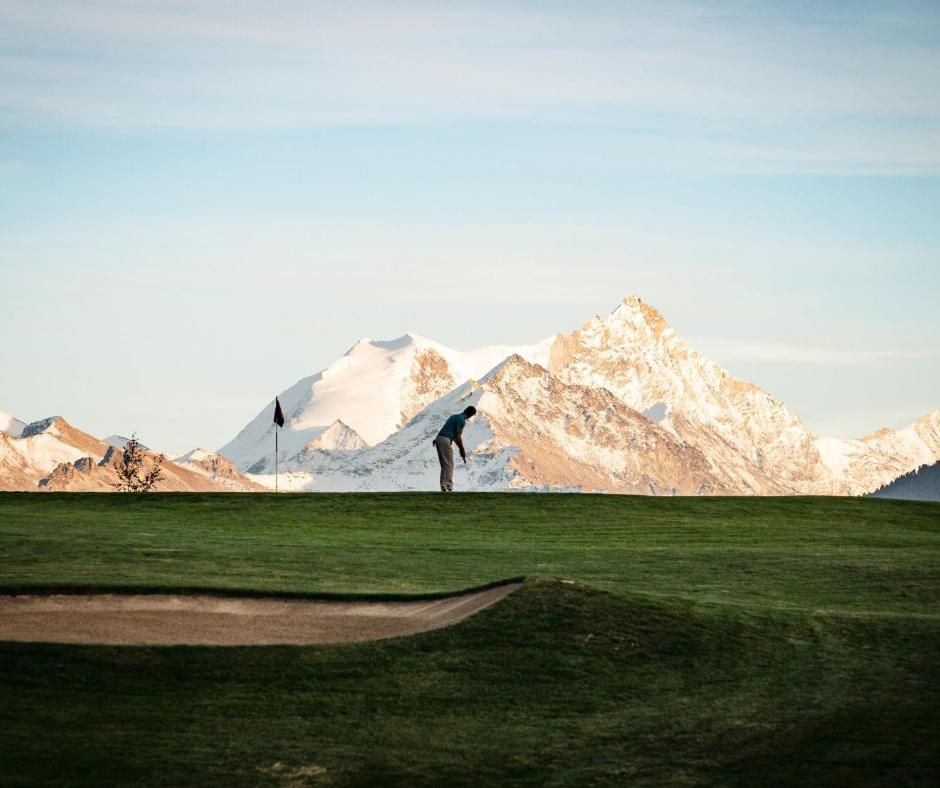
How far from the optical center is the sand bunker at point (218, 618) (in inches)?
879

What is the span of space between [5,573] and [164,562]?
296 centimetres

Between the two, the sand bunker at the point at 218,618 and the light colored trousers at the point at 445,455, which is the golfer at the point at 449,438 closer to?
the light colored trousers at the point at 445,455

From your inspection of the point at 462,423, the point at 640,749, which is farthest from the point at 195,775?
the point at 462,423

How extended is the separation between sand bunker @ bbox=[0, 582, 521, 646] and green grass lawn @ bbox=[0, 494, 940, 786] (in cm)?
60

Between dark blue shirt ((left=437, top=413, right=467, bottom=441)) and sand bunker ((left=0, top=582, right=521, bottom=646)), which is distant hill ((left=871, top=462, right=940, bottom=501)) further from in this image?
→ sand bunker ((left=0, top=582, right=521, bottom=646))

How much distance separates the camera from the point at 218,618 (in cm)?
2347

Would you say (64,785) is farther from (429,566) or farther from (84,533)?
(84,533)

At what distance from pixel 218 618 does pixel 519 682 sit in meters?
5.34

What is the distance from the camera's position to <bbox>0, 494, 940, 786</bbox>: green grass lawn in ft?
56.9

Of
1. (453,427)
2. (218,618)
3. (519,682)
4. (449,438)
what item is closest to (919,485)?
(449,438)

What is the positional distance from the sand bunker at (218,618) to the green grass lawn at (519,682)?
601 millimetres

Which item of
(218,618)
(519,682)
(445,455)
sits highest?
(445,455)

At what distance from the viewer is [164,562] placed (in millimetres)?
28734

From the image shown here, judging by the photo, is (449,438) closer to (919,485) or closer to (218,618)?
(218,618)
